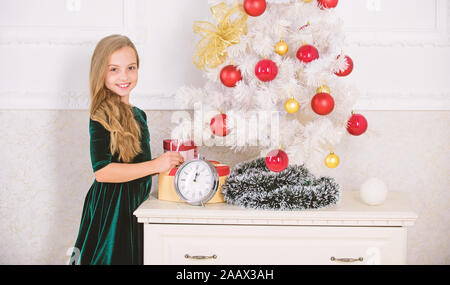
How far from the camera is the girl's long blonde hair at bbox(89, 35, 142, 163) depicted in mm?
1448

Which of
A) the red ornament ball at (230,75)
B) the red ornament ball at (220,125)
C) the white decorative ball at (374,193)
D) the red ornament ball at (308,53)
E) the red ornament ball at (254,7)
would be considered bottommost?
the white decorative ball at (374,193)

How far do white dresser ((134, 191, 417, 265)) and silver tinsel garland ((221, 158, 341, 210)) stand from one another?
0.11 ft

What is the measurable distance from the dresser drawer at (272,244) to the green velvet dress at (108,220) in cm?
15

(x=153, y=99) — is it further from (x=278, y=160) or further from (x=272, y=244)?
(x=272, y=244)

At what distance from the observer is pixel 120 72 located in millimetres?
1499

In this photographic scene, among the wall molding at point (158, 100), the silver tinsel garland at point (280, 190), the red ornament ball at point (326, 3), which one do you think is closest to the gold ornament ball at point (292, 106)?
the silver tinsel garland at point (280, 190)

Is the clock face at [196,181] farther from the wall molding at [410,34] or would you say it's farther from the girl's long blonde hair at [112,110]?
the wall molding at [410,34]

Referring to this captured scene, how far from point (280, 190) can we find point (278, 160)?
11 centimetres

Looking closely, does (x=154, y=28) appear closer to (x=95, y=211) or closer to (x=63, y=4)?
(x=63, y=4)

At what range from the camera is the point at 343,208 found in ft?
4.61

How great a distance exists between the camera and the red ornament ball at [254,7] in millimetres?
1318

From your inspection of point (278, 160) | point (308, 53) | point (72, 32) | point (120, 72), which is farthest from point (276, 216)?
point (72, 32)

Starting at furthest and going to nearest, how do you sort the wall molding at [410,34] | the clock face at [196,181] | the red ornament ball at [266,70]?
the wall molding at [410,34], the clock face at [196,181], the red ornament ball at [266,70]

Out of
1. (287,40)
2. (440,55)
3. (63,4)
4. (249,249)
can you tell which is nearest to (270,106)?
(287,40)
